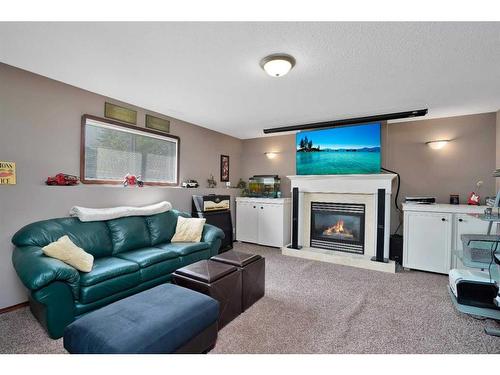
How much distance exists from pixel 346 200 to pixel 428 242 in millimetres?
1298

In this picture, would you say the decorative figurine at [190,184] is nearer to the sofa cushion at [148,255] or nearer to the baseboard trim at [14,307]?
the sofa cushion at [148,255]

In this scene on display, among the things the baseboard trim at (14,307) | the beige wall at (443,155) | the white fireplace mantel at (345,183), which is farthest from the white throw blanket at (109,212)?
the beige wall at (443,155)

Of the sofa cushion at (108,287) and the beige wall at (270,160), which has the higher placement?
the beige wall at (270,160)

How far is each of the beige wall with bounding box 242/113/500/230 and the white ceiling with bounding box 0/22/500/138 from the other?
403 millimetres

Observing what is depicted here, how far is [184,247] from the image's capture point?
3.05m

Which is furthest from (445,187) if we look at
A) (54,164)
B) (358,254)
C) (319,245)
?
(54,164)

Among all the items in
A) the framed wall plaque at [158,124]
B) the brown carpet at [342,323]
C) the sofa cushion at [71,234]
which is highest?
the framed wall plaque at [158,124]

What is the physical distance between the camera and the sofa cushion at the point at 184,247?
9.73ft

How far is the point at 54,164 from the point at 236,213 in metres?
3.30

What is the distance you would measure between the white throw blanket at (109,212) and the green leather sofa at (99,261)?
6cm
